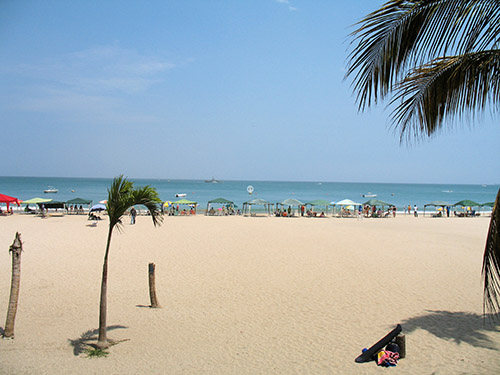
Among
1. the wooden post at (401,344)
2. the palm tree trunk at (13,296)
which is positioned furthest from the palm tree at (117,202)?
the wooden post at (401,344)

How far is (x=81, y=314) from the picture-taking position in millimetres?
7879

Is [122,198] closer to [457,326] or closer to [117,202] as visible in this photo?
[117,202]

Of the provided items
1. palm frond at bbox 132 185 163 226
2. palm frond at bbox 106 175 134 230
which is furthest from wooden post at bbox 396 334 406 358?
palm frond at bbox 106 175 134 230

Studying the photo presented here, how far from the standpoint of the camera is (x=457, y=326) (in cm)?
727

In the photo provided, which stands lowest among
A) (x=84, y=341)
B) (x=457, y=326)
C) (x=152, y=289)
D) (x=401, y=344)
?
(x=84, y=341)

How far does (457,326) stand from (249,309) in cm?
411

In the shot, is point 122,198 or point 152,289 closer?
point 122,198

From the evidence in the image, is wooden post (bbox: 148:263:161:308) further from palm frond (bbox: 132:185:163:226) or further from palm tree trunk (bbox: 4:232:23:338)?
palm tree trunk (bbox: 4:232:23:338)

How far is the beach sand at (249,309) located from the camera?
5.83m

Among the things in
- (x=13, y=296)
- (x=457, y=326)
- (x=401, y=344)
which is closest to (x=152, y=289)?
(x=13, y=296)

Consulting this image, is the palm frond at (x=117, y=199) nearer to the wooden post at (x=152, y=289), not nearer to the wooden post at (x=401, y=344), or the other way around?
the wooden post at (x=152, y=289)

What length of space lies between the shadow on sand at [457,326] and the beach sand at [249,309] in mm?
20

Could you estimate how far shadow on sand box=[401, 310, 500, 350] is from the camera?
6.58m

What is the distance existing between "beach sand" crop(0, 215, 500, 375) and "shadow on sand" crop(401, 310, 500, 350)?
0.02 m
